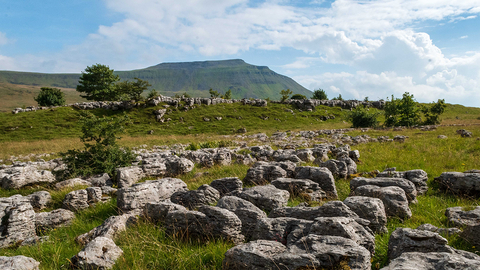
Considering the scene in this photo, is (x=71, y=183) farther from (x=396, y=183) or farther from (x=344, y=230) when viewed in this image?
(x=396, y=183)

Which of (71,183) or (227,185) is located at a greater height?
(227,185)

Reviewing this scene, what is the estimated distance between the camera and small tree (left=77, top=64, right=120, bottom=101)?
7100cm

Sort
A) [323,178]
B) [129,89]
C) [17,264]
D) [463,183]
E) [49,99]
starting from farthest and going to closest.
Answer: [129,89] → [49,99] → [323,178] → [463,183] → [17,264]

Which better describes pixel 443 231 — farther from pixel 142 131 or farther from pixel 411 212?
pixel 142 131

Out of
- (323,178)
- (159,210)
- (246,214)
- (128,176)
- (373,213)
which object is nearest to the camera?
(373,213)

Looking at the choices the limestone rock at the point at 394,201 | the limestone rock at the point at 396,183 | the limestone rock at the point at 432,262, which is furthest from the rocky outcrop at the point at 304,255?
the limestone rock at the point at 396,183

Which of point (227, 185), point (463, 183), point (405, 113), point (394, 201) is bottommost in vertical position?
point (227, 185)

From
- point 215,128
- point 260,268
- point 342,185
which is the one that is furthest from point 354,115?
point 260,268

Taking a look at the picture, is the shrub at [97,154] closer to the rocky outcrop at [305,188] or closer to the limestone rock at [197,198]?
the limestone rock at [197,198]

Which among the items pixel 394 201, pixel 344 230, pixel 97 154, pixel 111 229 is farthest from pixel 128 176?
pixel 394 201

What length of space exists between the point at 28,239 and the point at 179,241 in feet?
17.3

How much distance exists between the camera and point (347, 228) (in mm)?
4547

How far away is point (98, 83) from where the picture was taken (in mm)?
72000

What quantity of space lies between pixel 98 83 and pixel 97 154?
70.4m
